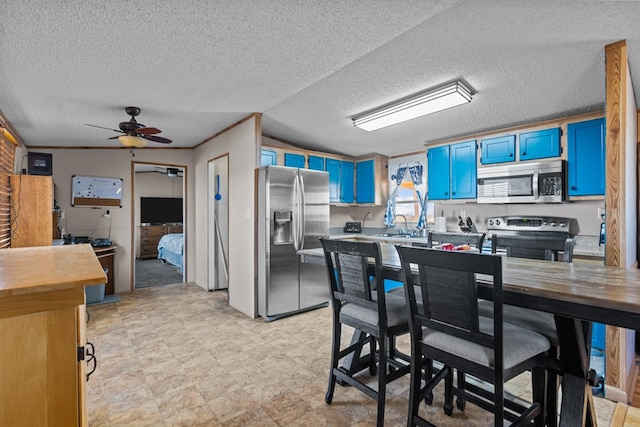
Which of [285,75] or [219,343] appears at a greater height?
[285,75]

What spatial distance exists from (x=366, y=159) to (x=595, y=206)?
3.09 m

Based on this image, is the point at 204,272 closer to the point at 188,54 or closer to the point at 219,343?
the point at 219,343

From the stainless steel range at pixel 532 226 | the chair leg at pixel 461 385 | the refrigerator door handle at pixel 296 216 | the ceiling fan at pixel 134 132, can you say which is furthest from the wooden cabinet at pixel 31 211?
the stainless steel range at pixel 532 226

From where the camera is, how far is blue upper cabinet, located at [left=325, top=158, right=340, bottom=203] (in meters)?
5.21

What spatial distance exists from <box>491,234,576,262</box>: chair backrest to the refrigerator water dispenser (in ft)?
7.31

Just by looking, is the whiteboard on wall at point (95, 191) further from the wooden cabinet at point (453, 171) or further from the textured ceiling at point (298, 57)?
the wooden cabinet at point (453, 171)

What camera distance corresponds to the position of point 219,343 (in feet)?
9.94

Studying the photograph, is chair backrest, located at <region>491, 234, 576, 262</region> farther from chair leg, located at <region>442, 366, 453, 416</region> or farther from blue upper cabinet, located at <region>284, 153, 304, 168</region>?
blue upper cabinet, located at <region>284, 153, 304, 168</region>

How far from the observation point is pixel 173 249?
21.7 ft

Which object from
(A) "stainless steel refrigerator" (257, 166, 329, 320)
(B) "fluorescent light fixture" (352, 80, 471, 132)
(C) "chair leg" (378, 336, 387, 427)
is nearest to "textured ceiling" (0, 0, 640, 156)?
(B) "fluorescent light fixture" (352, 80, 471, 132)

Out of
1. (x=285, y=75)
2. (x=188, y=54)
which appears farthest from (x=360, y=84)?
(x=188, y=54)

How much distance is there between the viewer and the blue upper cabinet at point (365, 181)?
5328mm

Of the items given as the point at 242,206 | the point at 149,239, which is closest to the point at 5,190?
the point at 242,206

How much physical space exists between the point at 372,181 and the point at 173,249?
14.2ft
